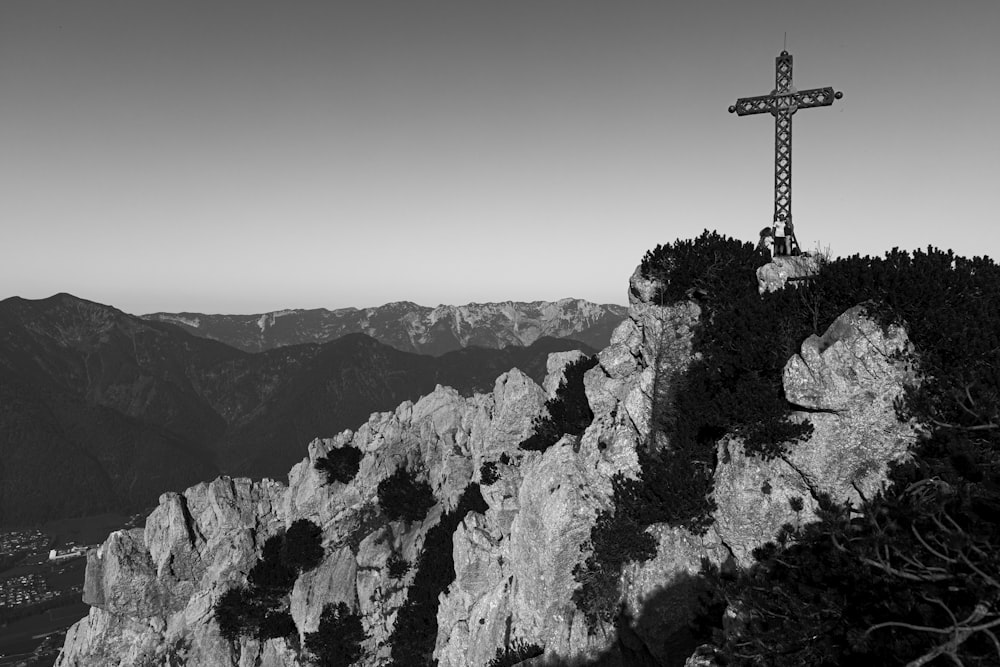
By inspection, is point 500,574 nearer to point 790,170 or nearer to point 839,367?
point 839,367

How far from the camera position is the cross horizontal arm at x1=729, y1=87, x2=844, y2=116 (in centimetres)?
3100

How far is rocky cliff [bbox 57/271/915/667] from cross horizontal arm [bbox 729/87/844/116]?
12.0 m

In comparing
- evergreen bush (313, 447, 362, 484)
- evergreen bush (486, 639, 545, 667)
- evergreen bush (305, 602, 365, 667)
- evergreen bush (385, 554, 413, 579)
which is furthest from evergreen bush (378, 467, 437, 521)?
evergreen bush (486, 639, 545, 667)

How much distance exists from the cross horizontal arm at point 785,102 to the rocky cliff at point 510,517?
473 inches

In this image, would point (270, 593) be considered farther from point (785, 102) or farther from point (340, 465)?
point (785, 102)

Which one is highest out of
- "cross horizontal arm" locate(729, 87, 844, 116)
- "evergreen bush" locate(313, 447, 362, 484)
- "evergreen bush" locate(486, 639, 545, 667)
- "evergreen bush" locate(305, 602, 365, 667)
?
"cross horizontal arm" locate(729, 87, 844, 116)

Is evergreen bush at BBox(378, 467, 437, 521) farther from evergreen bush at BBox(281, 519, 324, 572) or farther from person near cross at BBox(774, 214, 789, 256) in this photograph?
person near cross at BBox(774, 214, 789, 256)

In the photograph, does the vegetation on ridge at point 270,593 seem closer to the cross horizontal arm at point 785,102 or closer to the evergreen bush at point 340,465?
the evergreen bush at point 340,465

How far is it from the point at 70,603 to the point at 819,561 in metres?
248

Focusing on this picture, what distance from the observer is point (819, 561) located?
14.6 meters

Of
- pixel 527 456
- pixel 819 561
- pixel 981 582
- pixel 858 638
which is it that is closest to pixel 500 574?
pixel 527 456

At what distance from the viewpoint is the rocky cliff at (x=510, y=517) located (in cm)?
2238

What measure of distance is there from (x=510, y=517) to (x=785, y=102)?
32.7m

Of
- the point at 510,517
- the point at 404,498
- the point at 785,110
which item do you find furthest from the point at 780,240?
the point at 404,498
